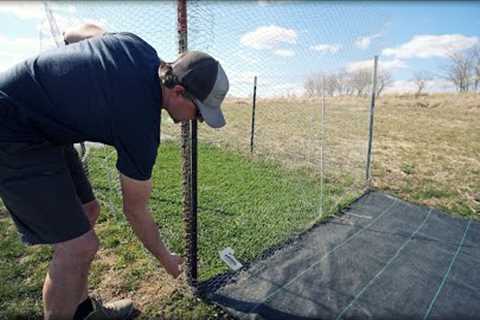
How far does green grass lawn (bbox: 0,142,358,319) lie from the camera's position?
6.81 feet

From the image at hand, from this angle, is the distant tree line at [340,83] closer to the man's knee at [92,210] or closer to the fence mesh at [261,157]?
the fence mesh at [261,157]

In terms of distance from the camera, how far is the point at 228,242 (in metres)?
2.74

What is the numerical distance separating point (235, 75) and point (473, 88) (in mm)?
29578

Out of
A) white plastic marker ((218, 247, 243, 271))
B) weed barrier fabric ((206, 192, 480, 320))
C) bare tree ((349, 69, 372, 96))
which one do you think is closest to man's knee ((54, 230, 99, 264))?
weed barrier fabric ((206, 192, 480, 320))

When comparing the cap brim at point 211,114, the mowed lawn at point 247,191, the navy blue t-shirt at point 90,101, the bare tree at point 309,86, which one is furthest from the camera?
the bare tree at point 309,86

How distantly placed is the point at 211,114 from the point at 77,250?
2.55ft

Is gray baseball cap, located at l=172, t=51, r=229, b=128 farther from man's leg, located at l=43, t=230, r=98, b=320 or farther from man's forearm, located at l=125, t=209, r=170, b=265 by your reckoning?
man's leg, located at l=43, t=230, r=98, b=320

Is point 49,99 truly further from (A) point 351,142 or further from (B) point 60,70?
(A) point 351,142

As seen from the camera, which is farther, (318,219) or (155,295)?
(318,219)

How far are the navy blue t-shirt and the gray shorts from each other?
0.24ft

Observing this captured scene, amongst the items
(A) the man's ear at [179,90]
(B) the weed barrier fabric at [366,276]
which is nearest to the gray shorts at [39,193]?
(A) the man's ear at [179,90]

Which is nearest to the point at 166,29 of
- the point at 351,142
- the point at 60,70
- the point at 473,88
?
the point at 60,70

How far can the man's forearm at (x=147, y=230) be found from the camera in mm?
1392

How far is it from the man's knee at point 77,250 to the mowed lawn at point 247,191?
786mm
